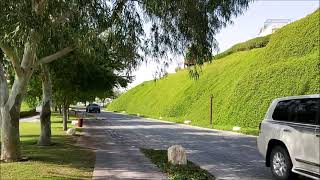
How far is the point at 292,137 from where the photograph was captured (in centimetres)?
1012

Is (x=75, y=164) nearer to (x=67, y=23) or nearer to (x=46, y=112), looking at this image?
(x=67, y=23)

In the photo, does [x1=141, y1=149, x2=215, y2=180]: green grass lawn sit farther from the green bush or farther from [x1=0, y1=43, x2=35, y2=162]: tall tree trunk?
the green bush

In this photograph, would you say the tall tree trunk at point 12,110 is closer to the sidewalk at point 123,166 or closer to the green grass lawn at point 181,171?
the sidewalk at point 123,166

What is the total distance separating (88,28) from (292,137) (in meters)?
5.60

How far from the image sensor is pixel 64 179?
10.7 meters

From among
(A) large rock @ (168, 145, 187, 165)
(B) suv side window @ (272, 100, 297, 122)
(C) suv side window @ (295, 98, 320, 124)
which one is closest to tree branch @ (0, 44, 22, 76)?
(A) large rock @ (168, 145, 187, 165)

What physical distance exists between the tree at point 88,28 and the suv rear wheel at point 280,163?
4.08 meters

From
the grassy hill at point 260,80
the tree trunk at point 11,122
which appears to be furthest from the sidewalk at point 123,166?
the grassy hill at point 260,80

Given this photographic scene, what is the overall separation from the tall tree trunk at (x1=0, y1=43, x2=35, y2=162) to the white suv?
21.4 ft

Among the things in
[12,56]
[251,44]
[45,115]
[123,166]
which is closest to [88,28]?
[12,56]

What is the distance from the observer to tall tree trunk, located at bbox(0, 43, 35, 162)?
43.9 ft

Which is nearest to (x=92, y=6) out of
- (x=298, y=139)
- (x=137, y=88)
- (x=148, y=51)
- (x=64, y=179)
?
(x=148, y=51)

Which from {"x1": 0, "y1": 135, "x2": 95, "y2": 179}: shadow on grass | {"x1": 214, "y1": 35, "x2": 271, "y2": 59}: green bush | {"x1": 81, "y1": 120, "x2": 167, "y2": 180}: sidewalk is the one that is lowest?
{"x1": 81, "y1": 120, "x2": 167, "y2": 180}: sidewalk

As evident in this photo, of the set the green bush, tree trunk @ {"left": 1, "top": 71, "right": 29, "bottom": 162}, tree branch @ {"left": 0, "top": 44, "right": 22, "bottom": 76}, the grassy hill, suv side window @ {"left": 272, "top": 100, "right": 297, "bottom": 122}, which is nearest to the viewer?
suv side window @ {"left": 272, "top": 100, "right": 297, "bottom": 122}
